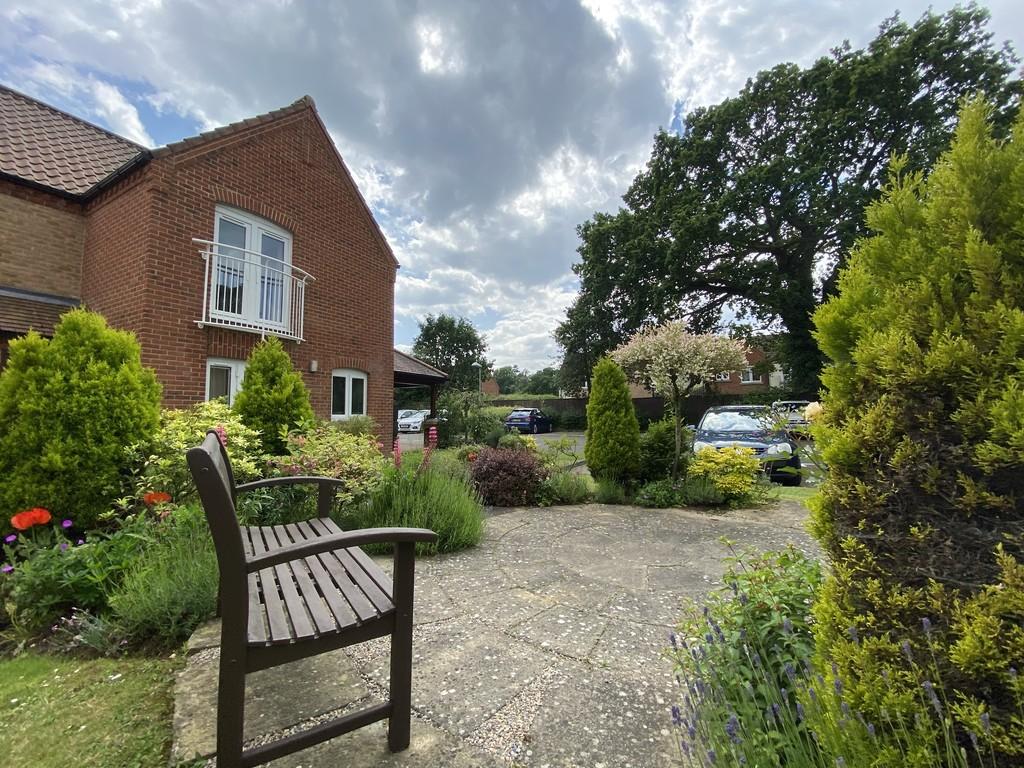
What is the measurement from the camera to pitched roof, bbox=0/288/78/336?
659 centimetres

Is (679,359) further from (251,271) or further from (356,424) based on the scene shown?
(251,271)

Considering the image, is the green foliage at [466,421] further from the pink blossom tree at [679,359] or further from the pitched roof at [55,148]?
the pitched roof at [55,148]

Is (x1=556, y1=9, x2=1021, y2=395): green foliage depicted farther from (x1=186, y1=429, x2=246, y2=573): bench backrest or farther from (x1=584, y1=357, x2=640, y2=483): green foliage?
(x1=186, y1=429, x2=246, y2=573): bench backrest

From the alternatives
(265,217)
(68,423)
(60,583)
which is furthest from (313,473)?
(265,217)

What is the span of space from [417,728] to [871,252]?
2.26 m

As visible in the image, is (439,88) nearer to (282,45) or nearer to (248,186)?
(282,45)

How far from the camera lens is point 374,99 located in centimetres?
823

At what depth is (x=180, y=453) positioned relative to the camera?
3.84 meters

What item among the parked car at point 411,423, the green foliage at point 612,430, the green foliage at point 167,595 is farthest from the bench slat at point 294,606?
the parked car at point 411,423

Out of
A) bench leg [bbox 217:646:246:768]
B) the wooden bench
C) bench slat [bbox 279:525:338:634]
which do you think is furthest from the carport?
bench leg [bbox 217:646:246:768]

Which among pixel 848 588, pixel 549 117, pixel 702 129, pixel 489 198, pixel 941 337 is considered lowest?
pixel 848 588

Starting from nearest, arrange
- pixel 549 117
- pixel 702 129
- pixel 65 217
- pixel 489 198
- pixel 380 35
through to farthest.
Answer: pixel 380 35, pixel 65 217, pixel 549 117, pixel 489 198, pixel 702 129

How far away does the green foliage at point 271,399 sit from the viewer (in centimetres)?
540

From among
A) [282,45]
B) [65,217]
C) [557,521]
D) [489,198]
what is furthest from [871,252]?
[65,217]
